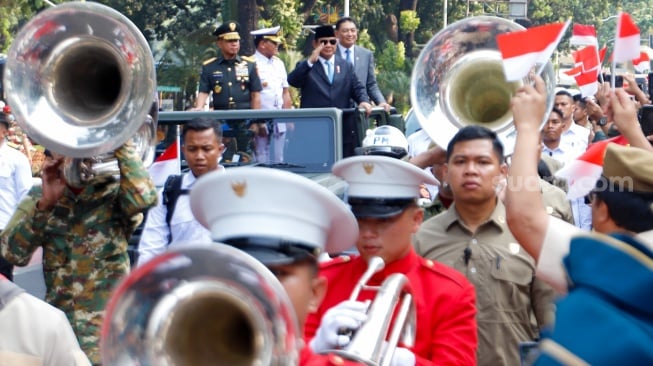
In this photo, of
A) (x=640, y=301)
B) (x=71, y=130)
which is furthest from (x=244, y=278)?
Result: (x=71, y=130)

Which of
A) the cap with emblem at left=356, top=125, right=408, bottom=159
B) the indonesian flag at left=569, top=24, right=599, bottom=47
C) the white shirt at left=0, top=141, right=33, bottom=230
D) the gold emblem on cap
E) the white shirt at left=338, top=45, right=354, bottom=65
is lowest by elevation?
the white shirt at left=0, top=141, right=33, bottom=230

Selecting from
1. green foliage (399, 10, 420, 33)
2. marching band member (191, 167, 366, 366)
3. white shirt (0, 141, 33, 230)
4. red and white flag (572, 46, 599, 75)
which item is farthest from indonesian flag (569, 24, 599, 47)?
green foliage (399, 10, 420, 33)

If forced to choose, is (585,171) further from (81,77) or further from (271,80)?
(271,80)

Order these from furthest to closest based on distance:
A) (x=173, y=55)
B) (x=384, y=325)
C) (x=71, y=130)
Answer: (x=173, y=55)
(x=71, y=130)
(x=384, y=325)

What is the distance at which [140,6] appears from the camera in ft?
112

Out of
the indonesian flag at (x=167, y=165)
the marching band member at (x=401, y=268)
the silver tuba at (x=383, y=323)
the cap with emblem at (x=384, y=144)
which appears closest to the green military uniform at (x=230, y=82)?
the cap with emblem at (x=384, y=144)

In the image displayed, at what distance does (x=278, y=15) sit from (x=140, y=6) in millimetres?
6098

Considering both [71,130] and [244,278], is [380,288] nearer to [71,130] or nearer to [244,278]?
[244,278]

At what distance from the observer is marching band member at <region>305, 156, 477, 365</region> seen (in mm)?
3754

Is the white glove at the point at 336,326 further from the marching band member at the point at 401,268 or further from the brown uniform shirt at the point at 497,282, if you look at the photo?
the brown uniform shirt at the point at 497,282

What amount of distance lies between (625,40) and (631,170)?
6.05 ft

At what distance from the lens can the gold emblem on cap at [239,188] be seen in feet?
8.66

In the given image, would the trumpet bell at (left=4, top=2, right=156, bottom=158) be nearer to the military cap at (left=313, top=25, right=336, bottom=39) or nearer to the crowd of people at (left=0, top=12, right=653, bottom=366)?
the crowd of people at (left=0, top=12, right=653, bottom=366)

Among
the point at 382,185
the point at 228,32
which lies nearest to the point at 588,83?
the point at 382,185
